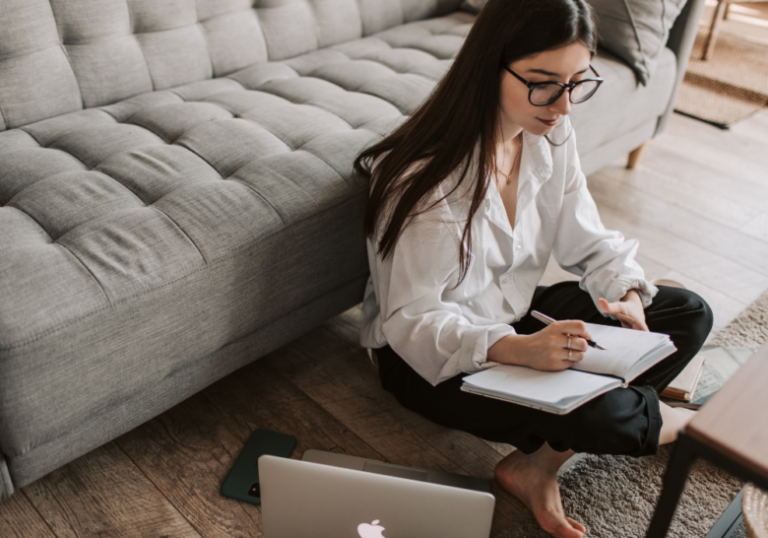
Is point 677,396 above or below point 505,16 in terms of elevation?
below

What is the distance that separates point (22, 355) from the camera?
0.80 metres

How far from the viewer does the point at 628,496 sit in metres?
1.08

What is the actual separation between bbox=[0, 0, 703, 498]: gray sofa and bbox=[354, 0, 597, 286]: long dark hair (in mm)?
167

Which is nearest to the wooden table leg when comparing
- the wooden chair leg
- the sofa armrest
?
the sofa armrest

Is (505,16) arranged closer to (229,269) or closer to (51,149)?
(229,269)

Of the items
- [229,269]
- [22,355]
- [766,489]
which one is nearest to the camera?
[766,489]

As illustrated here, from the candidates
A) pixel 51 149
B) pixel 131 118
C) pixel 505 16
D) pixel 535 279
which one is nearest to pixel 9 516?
pixel 51 149

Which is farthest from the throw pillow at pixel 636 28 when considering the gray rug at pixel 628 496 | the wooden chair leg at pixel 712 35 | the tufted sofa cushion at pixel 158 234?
the wooden chair leg at pixel 712 35

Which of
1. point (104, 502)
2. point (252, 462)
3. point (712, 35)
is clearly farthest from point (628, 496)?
point (712, 35)

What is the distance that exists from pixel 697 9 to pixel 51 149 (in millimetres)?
Answer: 1806

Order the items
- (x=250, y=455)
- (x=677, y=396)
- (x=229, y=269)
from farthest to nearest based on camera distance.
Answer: (x=677, y=396), (x=250, y=455), (x=229, y=269)

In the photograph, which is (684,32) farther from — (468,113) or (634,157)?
(468,113)

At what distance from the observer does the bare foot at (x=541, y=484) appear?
101 centimetres

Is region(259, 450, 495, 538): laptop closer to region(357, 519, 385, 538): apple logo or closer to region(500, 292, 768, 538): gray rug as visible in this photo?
region(357, 519, 385, 538): apple logo
